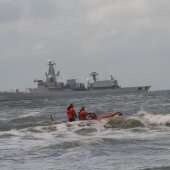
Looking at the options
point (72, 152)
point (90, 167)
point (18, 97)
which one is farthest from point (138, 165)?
point (18, 97)

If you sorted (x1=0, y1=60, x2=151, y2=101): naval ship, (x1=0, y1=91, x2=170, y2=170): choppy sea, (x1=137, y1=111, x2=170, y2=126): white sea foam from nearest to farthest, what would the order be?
(x1=0, y1=91, x2=170, y2=170): choppy sea
(x1=137, y1=111, x2=170, y2=126): white sea foam
(x1=0, y1=60, x2=151, y2=101): naval ship

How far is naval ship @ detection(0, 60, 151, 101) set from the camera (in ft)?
439

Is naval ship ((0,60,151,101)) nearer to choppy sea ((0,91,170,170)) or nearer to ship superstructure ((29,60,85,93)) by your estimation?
ship superstructure ((29,60,85,93))

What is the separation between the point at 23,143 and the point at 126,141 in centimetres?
484

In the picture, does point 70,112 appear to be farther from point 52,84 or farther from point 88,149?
point 52,84

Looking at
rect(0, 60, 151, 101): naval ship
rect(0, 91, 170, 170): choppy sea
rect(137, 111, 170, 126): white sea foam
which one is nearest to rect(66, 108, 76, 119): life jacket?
rect(0, 91, 170, 170): choppy sea

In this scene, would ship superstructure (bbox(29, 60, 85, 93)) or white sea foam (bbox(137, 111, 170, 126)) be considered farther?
ship superstructure (bbox(29, 60, 85, 93))

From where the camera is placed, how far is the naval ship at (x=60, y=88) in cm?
13375

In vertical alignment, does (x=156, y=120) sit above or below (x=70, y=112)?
below

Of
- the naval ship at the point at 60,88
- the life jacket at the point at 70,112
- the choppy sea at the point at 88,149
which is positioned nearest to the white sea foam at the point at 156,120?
the choppy sea at the point at 88,149

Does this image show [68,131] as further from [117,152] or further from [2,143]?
[117,152]

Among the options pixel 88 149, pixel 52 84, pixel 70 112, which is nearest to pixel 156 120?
pixel 70 112

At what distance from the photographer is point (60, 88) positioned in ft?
445

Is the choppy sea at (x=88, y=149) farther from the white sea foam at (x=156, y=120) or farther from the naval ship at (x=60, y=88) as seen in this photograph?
the naval ship at (x=60, y=88)
